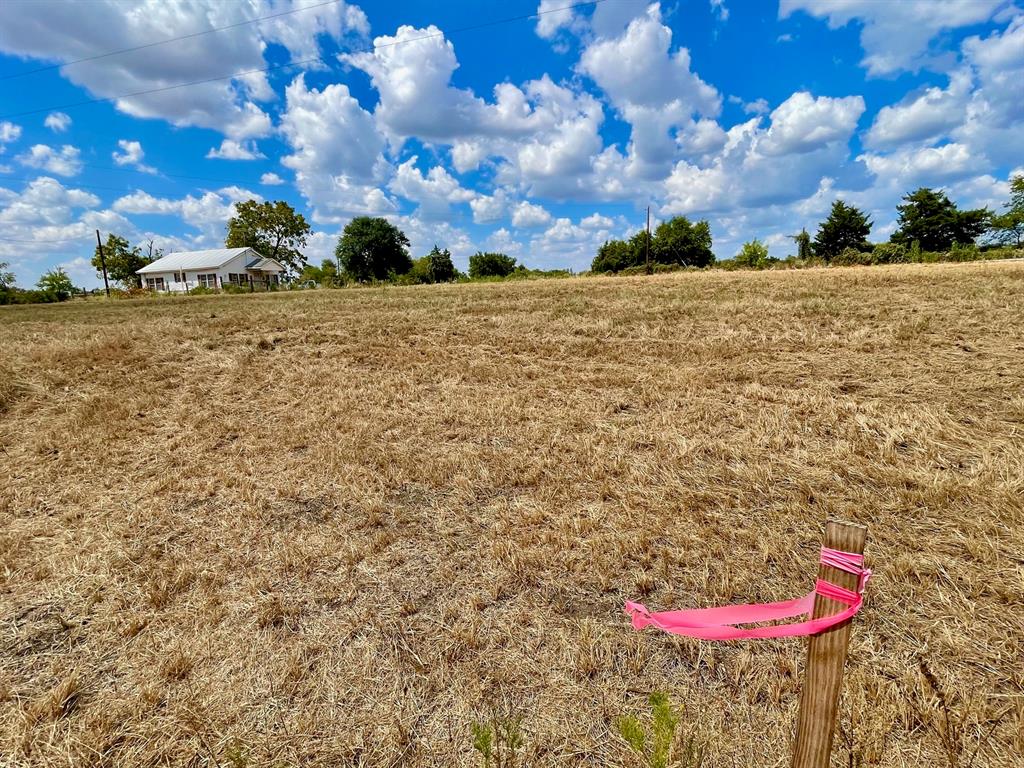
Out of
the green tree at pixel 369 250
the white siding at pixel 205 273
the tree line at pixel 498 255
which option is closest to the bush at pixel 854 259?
the tree line at pixel 498 255

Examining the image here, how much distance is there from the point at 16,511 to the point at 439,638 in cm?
422

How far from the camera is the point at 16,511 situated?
13.4 feet

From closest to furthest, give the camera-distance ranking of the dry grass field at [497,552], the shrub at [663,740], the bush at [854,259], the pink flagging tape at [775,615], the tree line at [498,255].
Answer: the pink flagging tape at [775,615]
the shrub at [663,740]
the dry grass field at [497,552]
the bush at [854,259]
the tree line at [498,255]

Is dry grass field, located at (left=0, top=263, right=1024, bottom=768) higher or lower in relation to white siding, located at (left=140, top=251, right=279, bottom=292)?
lower

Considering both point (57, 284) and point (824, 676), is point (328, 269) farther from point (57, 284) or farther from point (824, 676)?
point (824, 676)

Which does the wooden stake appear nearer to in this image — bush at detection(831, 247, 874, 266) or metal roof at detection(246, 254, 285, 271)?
bush at detection(831, 247, 874, 266)

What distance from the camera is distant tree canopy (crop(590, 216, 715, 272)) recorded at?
62375 mm

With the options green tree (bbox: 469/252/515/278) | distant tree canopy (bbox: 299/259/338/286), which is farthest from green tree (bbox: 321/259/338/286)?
green tree (bbox: 469/252/515/278)

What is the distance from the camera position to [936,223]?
54.0 m

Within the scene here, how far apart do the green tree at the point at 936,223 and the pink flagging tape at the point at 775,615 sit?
6991 centimetres

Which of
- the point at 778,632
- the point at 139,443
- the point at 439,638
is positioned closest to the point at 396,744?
the point at 439,638

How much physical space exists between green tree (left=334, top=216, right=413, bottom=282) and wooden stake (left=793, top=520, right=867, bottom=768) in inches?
2345

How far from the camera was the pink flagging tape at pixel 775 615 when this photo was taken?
1326 mm

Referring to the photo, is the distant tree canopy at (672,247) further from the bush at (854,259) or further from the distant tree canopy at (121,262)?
the distant tree canopy at (121,262)
